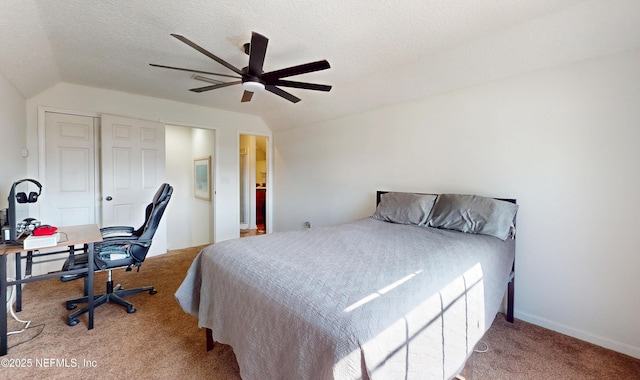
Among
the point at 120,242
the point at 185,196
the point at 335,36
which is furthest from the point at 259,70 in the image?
the point at 185,196

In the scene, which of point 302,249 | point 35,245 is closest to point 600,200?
point 302,249

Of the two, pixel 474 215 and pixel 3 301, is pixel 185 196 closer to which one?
pixel 3 301

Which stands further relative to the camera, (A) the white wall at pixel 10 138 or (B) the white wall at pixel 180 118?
(B) the white wall at pixel 180 118

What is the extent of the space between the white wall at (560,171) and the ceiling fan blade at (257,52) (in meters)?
1.94

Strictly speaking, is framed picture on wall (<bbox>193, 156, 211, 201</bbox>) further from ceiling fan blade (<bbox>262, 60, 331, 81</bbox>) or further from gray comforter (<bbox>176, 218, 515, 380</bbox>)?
gray comforter (<bbox>176, 218, 515, 380</bbox>)

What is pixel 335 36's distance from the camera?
2188 millimetres

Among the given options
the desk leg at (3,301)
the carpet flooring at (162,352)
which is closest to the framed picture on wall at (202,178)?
the carpet flooring at (162,352)

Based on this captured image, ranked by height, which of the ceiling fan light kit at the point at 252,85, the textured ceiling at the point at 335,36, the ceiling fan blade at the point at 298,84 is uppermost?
the textured ceiling at the point at 335,36

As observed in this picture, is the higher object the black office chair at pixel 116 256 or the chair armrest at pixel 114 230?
the chair armrest at pixel 114 230

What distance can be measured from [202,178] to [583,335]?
5.35 meters

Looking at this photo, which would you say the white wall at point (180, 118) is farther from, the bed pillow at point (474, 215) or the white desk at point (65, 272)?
the bed pillow at point (474, 215)

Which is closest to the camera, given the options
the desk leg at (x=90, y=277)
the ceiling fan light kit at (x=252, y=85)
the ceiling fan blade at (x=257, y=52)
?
the ceiling fan blade at (x=257, y=52)

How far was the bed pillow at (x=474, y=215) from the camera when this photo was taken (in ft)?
7.16

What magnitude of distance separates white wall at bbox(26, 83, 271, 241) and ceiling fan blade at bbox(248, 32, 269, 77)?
272cm
